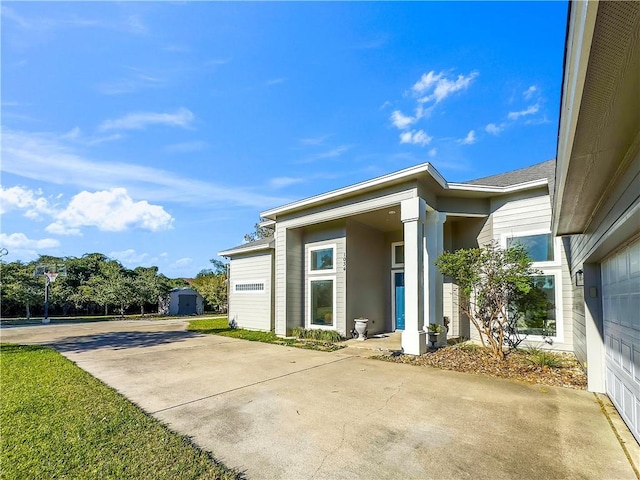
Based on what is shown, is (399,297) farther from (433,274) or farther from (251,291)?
(251,291)

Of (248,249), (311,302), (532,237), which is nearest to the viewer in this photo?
(532,237)

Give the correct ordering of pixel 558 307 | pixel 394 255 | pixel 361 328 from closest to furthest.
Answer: pixel 558 307
pixel 361 328
pixel 394 255

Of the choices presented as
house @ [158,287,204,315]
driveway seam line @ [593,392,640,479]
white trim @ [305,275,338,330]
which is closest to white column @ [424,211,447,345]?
white trim @ [305,275,338,330]

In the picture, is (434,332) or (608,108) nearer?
(608,108)

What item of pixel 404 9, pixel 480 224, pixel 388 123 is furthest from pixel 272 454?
pixel 388 123

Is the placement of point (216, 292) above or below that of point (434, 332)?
below

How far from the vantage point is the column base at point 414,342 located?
7117 millimetres

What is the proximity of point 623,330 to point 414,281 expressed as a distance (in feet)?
13.1

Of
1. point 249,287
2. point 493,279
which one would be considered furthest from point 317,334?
point 493,279

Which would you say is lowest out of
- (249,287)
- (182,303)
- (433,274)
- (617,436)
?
(182,303)

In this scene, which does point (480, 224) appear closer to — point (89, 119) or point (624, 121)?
point (624, 121)

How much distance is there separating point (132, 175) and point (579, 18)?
1502 cm

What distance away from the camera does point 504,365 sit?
6.13 metres

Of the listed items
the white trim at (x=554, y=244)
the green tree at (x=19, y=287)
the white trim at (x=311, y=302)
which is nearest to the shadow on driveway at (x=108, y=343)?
the white trim at (x=311, y=302)
